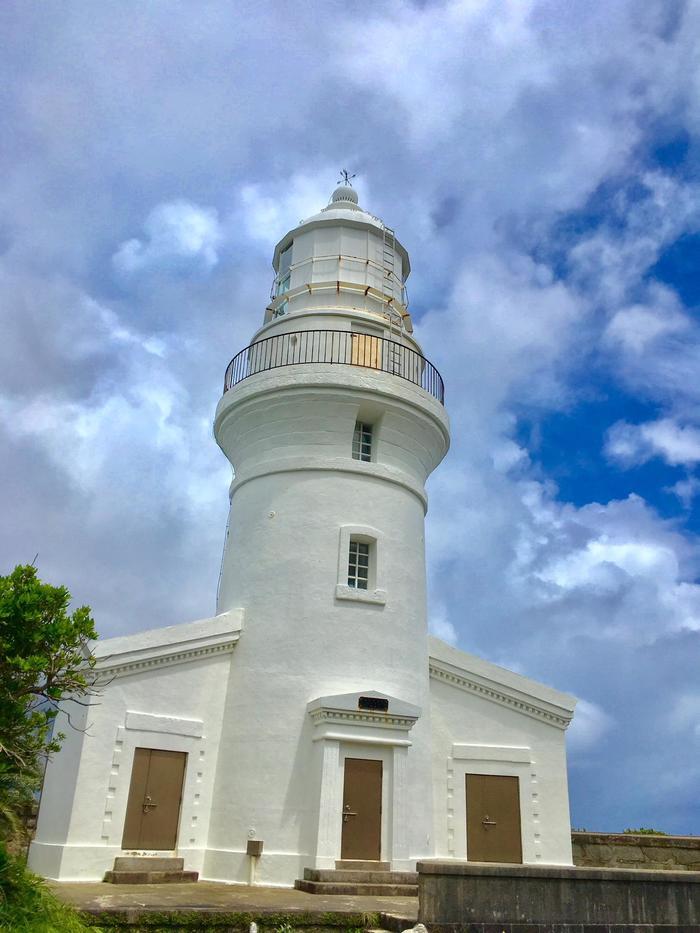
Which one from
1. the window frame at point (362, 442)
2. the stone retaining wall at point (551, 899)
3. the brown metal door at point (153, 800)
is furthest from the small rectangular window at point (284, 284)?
the stone retaining wall at point (551, 899)

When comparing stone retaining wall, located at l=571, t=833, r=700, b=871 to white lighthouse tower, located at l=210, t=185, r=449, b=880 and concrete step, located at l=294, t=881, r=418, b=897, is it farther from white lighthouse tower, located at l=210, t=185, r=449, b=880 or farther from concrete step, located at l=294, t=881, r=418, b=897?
concrete step, located at l=294, t=881, r=418, b=897

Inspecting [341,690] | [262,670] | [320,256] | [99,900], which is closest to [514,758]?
[341,690]

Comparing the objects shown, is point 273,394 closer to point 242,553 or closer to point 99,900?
point 242,553

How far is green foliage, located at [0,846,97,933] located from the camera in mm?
8578

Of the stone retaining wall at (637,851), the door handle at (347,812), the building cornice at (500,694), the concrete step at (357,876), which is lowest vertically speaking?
the concrete step at (357,876)

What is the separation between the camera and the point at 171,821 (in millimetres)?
15086

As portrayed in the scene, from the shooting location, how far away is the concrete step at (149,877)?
13.9m

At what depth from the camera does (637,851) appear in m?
17.5

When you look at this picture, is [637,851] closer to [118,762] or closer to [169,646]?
[169,646]

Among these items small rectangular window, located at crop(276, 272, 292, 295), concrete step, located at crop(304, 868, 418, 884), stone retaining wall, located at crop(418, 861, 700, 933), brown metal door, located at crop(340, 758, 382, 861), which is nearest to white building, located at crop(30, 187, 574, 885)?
brown metal door, located at crop(340, 758, 382, 861)

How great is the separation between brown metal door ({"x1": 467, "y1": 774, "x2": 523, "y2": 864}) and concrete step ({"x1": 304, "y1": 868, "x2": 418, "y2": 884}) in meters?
2.58

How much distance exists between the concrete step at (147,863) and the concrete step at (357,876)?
95.2 inches

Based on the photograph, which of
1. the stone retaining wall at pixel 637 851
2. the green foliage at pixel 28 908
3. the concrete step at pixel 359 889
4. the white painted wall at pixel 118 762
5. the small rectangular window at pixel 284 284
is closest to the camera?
the green foliage at pixel 28 908

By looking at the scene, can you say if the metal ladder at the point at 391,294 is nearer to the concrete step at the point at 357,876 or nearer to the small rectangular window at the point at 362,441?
the small rectangular window at the point at 362,441
